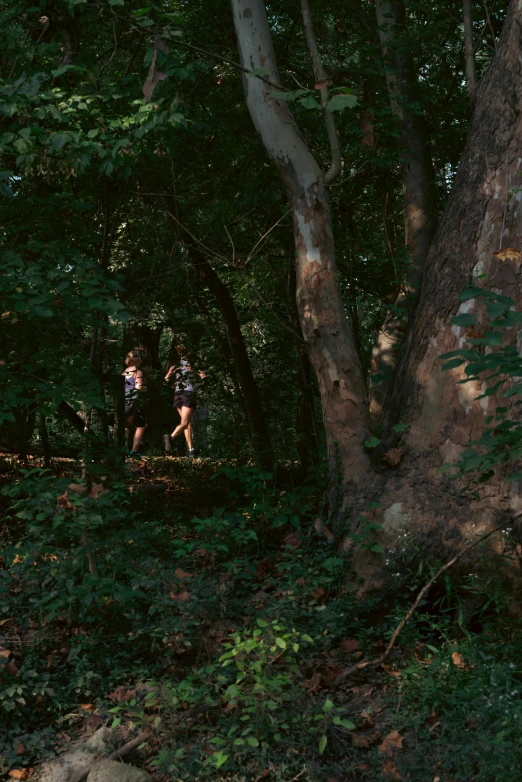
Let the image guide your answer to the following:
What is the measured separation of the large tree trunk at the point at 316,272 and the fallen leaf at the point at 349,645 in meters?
1.15

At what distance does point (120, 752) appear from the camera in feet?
13.6

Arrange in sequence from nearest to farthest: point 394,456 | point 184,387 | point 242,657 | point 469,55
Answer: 1. point 242,657
2. point 394,456
3. point 469,55
4. point 184,387

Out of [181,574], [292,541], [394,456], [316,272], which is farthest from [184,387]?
[181,574]

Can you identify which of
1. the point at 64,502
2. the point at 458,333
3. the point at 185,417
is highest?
Answer: the point at 185,417

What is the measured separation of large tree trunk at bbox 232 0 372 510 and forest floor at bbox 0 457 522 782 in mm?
590

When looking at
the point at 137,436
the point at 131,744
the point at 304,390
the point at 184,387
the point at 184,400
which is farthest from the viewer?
the point at 137,436

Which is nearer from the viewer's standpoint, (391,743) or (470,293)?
(470,293)

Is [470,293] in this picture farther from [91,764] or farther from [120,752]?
[91,764]

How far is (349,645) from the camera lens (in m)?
5.07

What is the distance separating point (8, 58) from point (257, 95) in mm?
2030

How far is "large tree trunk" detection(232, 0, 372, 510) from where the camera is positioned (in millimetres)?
6086

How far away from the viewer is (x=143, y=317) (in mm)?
8703

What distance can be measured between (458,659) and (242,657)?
1208 millimetres

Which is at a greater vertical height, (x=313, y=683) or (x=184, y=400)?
(x=184, y=400)
